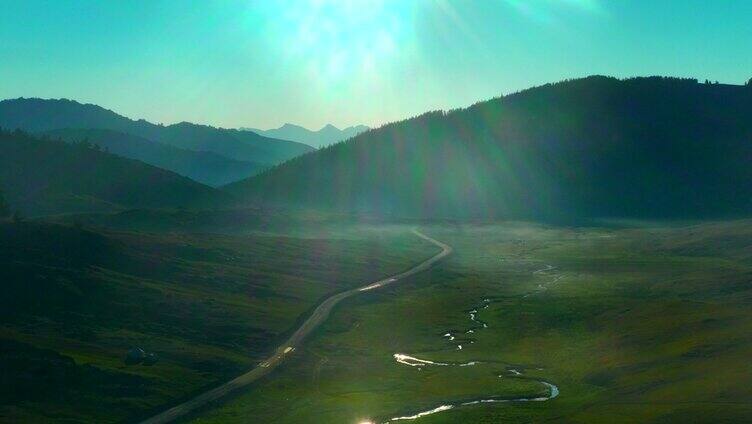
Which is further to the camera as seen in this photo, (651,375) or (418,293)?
(418,293)

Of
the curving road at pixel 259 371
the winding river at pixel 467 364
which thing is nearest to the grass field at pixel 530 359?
the winding river at pixel 467 364

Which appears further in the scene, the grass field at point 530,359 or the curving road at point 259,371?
the curving road at point 259,371

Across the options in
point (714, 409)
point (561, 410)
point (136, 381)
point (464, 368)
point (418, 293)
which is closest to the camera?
point (714, 409)

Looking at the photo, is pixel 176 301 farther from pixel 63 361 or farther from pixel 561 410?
pixel 561 410

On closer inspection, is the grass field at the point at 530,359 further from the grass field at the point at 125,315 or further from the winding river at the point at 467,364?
the grass field at the point at 125,315

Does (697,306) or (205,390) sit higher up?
(697,306)

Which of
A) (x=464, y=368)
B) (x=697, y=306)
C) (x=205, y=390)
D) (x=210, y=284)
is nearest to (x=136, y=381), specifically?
(x=205, y=390)

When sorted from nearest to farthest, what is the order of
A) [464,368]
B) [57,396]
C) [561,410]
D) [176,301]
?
[561,410], [57,396], [464,368], [176,301]
